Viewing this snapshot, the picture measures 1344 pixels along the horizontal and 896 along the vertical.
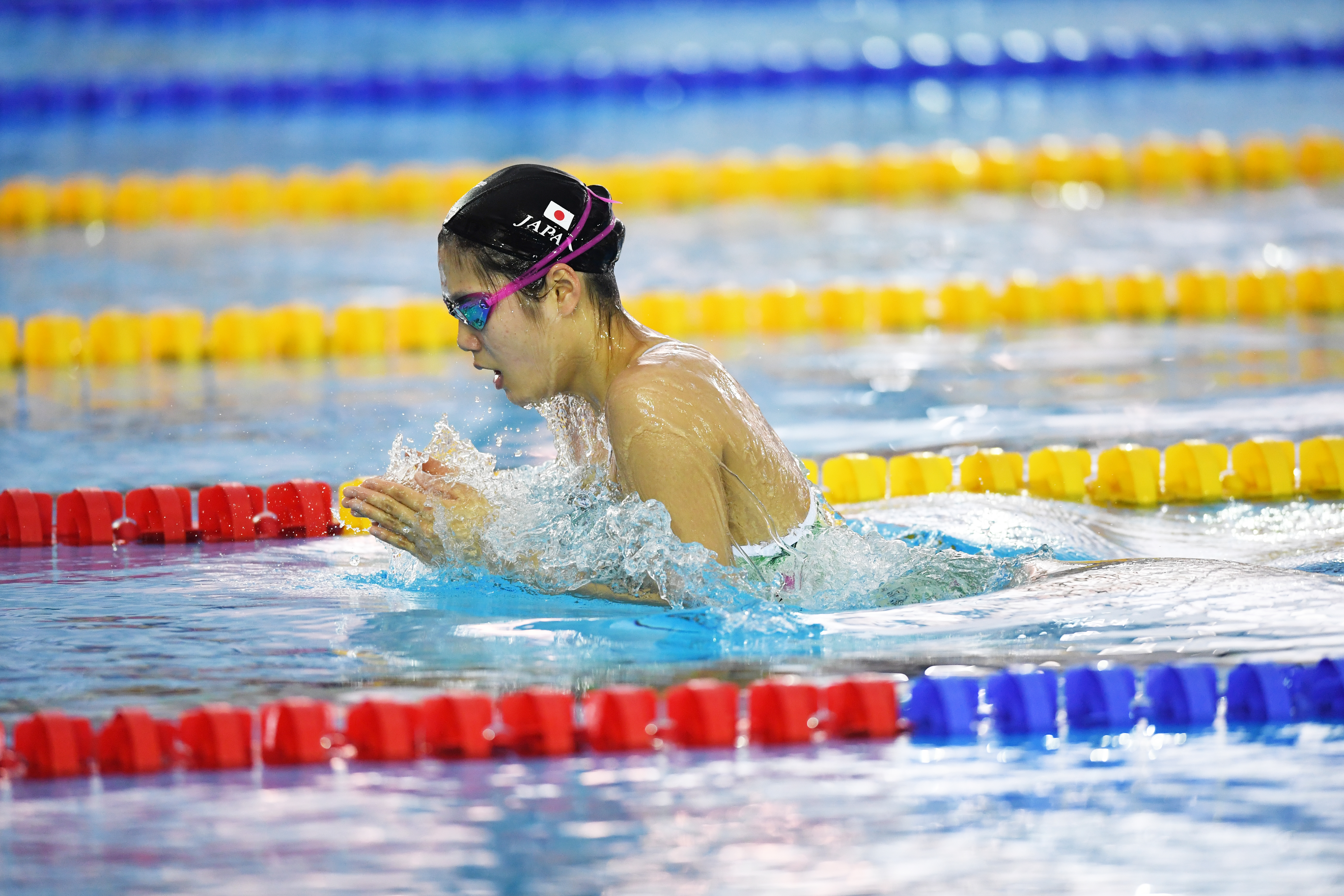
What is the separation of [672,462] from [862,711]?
0.54 metres

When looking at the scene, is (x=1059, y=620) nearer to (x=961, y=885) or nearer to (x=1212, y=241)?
(x=961, y=885)

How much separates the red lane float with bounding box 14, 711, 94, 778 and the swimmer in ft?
2.34

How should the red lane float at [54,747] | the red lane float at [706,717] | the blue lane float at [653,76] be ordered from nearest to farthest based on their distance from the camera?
the red lane float at [54,747] → the red lane float at [706,717] → the blue lane float at [653,76]

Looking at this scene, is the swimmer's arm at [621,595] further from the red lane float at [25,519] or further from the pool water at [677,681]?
the red lane float at [25,519]

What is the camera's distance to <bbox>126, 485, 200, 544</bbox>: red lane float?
167 inches

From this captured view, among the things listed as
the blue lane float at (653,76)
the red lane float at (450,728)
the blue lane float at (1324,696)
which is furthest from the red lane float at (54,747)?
the blue lane float at (653,76)

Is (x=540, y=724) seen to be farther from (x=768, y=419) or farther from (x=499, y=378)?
(x=768, y=419)

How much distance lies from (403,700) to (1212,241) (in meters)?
6.37

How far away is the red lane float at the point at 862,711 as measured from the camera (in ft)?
9.05

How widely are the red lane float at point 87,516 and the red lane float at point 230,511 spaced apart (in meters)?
0.22

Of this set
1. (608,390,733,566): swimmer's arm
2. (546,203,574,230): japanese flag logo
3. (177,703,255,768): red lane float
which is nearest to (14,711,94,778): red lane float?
(177,703,255,768): red lane float

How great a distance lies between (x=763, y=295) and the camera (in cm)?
707

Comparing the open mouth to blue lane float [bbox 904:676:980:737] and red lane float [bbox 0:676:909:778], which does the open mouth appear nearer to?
red lane float [bbox 0:676:909:778]

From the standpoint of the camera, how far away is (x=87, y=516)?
4.25 m
